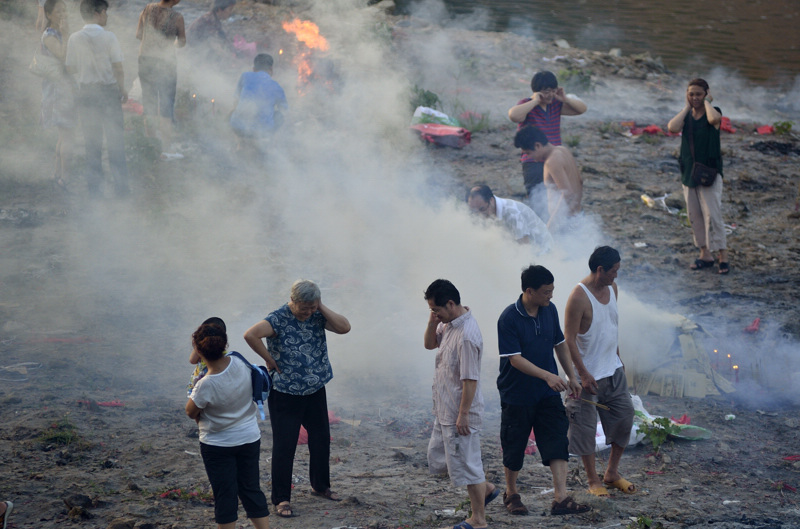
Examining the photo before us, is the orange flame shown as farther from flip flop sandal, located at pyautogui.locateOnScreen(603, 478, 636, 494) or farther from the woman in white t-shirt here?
the woman in white t-shirt

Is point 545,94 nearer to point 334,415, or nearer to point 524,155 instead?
point 524,155

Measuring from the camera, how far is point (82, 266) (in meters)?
7.45

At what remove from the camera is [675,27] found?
21359 mm

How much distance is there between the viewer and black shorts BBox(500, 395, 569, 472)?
4.27 metres

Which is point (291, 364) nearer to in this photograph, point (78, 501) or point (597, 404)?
point (78, 501)

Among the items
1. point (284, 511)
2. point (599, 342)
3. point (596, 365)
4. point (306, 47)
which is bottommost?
point (284, 511)

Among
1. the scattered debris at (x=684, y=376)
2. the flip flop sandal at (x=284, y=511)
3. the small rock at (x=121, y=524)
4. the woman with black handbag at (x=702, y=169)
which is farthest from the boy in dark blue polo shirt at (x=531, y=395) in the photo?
the woman with black handbag at (x=702, y=169)

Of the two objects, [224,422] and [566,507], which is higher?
[224,422]

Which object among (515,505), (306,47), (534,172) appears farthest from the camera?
(306,47)

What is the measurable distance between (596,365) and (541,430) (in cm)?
53

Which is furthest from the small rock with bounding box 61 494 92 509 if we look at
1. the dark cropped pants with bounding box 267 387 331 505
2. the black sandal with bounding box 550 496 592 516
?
the black sandal with bounding box 550 496 592 516

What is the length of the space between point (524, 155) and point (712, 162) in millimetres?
1871

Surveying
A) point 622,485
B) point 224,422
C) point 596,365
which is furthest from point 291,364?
point 622,485

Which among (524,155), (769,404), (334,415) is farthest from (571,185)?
(334,415)
